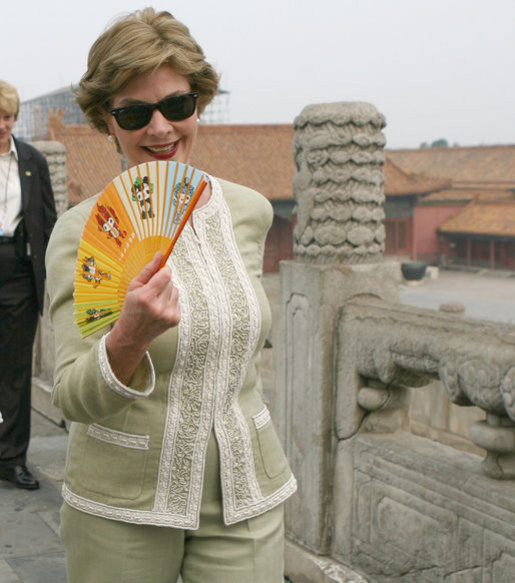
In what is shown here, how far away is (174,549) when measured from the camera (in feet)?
5.23

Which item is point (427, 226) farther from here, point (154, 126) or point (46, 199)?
point (154, 126)

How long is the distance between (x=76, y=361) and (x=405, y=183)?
109 ft

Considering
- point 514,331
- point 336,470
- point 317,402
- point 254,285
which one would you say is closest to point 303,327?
point 317,402

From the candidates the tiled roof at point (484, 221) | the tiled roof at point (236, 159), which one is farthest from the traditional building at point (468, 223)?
the tiled roof at point (236, 159)

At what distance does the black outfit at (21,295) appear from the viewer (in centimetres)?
382

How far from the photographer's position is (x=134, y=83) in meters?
1.55

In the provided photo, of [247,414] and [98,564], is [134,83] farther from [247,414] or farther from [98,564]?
[98,564]

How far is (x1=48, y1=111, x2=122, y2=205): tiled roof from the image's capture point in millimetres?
26578

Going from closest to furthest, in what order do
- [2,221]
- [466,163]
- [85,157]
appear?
[2,221], [85,157], [466,163]

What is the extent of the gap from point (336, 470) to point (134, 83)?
1.85 meters

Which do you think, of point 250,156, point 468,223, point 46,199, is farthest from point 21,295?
point 468,223

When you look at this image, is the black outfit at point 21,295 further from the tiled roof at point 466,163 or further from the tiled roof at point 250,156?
the tiled roof at point 466,163

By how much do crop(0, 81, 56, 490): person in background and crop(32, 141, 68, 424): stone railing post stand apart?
117 centimetres

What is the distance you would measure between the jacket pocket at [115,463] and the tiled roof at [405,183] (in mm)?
32018
